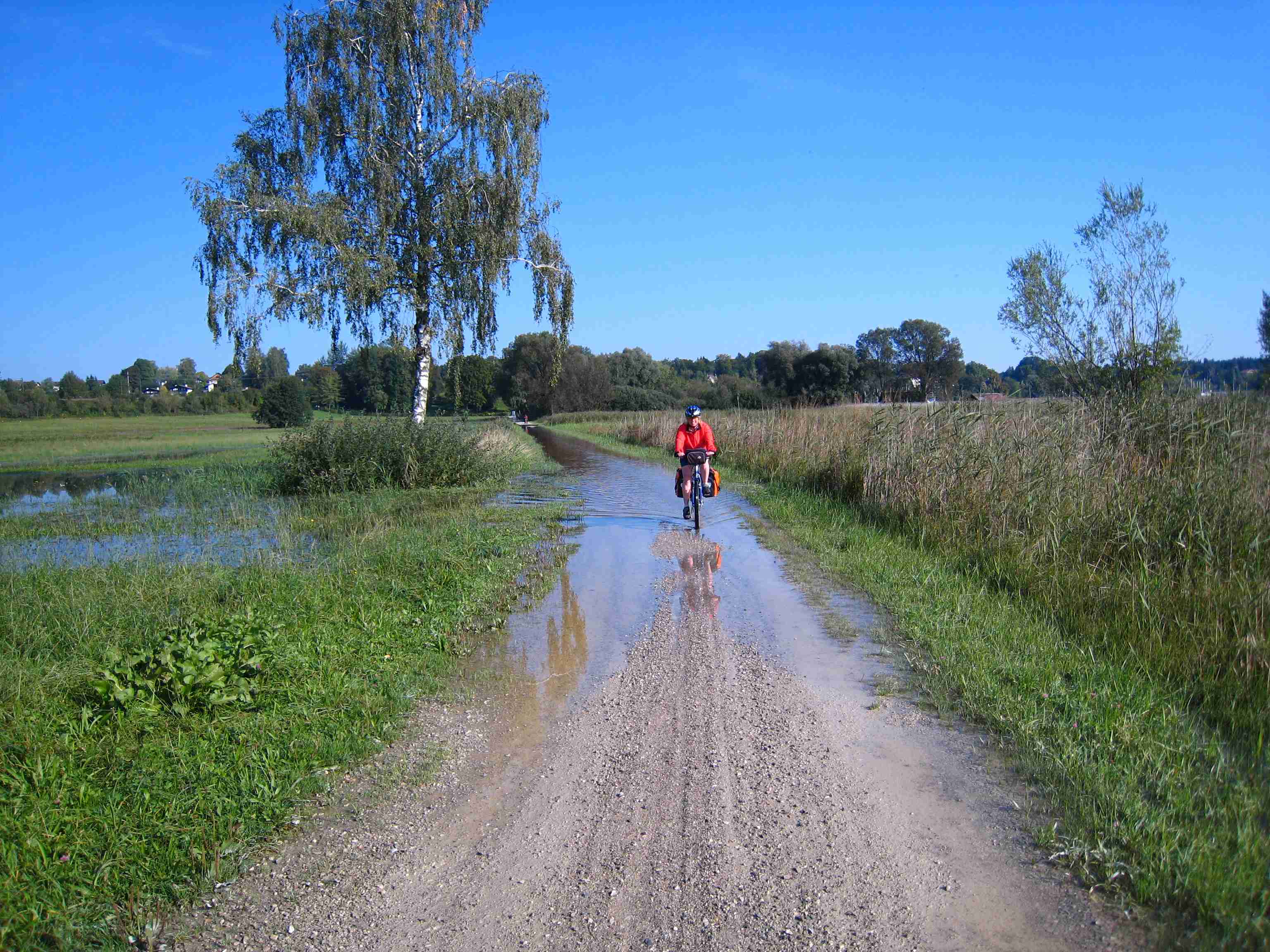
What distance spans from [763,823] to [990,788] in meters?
1.26

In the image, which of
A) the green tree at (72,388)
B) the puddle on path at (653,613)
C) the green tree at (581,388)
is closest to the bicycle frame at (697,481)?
the puddle on path at (653,613)

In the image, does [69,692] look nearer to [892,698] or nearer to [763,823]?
[763,823]

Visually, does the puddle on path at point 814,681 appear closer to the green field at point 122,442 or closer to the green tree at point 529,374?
the green field at point 122,442

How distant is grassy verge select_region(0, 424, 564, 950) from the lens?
11.2ft

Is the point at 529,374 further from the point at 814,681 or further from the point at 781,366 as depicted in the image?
the point at 814,681

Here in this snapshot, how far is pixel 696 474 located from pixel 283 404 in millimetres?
39694

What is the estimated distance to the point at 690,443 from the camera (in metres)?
13.1

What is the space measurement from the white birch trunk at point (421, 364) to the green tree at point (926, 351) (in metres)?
21.3

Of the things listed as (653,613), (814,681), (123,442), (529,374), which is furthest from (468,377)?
(529,374)

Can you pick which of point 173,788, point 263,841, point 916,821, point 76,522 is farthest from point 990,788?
point 76,522

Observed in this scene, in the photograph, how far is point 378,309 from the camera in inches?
824

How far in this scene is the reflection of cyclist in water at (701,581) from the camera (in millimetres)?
8023

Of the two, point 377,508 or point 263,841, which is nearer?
point 263,841

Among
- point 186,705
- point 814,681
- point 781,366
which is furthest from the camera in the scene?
point 781,366
